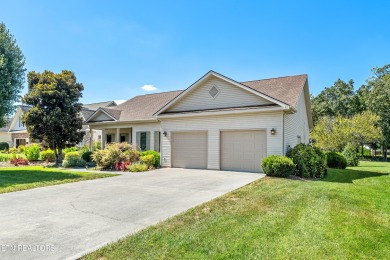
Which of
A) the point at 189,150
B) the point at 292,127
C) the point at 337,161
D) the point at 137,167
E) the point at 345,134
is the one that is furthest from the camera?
the point at 345,134

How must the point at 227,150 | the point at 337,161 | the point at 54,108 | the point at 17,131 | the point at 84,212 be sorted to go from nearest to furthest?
the point at 84,212 < the point at 227,150 < the point at 54,108 < the point at 337,161 < the point at 17,131

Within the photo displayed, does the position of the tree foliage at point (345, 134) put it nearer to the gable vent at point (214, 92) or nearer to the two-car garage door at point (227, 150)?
the two-car garage door at point (227, 150)

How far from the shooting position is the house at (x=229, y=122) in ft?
42.2

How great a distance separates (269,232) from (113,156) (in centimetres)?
1213

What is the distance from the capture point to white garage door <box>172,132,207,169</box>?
48.9ft

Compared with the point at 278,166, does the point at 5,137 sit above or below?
above

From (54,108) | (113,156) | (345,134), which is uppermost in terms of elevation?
(54,108)

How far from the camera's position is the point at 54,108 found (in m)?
17.4

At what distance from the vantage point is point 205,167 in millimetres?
14703

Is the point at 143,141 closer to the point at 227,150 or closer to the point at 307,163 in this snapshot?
the point at 227,150

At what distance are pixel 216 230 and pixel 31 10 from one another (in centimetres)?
1353

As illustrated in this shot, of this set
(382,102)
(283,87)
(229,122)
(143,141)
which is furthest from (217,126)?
(382,102)

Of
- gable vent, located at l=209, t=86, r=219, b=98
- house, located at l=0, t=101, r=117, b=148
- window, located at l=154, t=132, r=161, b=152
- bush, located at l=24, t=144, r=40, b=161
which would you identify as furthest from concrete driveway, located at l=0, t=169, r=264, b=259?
house, located at l=0, t=101, r=117, b=148

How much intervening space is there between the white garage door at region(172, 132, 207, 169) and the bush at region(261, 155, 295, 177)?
433 centimetres
